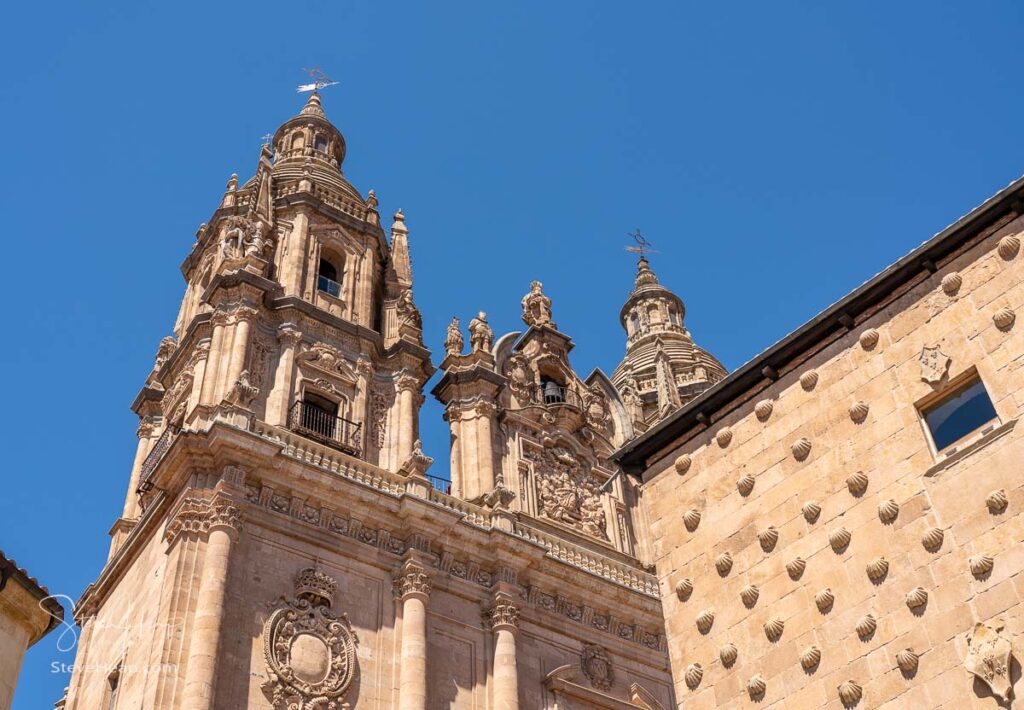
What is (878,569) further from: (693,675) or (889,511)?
(693,675)

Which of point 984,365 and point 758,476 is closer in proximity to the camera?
point 984,365

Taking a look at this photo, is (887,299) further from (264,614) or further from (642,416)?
(642,416)

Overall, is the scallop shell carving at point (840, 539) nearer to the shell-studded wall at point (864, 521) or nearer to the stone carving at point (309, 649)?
the shell-studded wall at point (864, 521)

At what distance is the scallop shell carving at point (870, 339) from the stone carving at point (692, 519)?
8.11ft

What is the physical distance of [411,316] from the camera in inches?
1164

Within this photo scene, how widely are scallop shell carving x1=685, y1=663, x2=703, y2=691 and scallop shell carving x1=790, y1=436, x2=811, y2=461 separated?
230 centimetres

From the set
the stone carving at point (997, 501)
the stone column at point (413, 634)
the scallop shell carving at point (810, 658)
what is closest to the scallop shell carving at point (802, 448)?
the scallop shell carving at point (810, 658)

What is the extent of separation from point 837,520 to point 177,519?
45.4 feet

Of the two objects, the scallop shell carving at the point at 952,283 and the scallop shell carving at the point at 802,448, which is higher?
the scallop shell carving at the point at 952,283

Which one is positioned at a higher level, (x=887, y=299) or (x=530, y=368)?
(x=530, y=368)

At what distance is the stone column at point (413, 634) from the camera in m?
20.5

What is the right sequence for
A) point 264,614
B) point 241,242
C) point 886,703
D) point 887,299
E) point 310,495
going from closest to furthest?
1. point 886,703
2. point 887,299
3. point 264,614
4. point 310,495
5. point 241,242

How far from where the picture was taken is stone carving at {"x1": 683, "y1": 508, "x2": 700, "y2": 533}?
40.7 ft

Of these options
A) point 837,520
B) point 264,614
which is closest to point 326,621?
point 264,614
